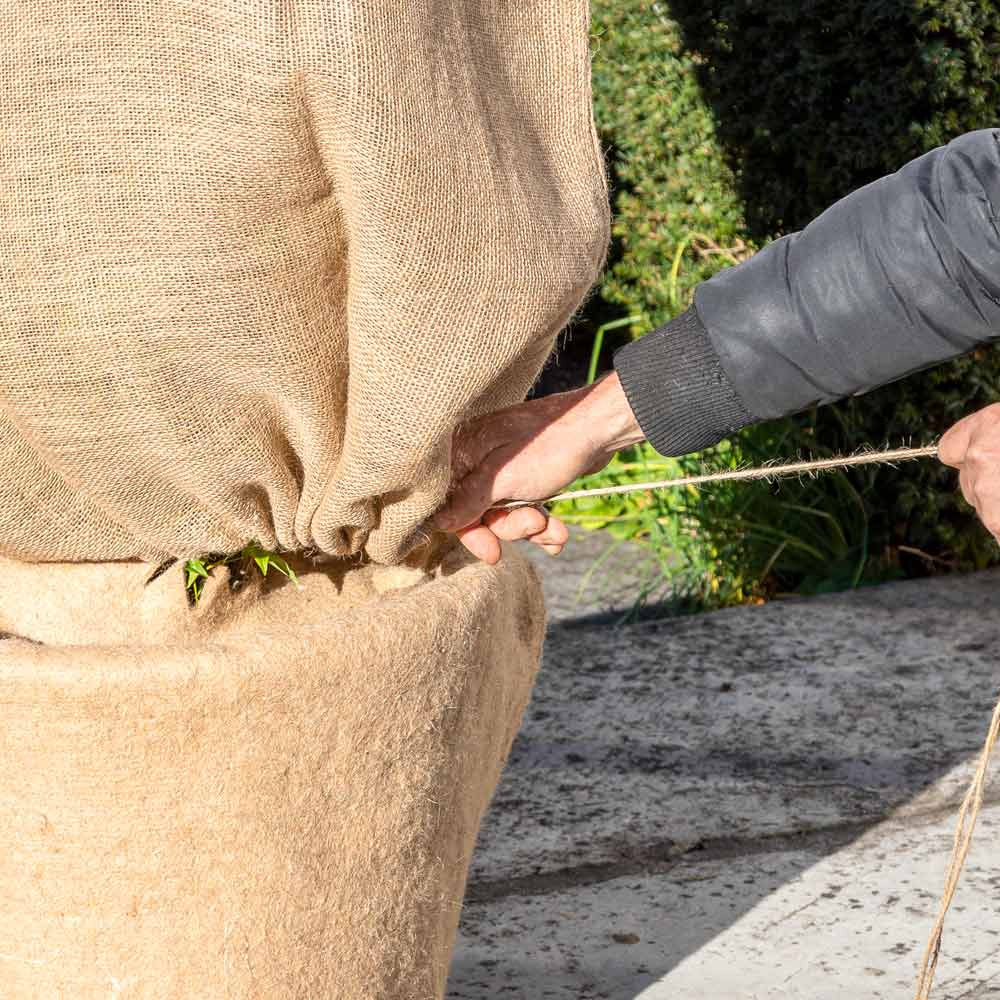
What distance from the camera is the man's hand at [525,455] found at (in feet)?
5.27

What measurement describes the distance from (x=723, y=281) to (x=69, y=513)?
0.76 meters

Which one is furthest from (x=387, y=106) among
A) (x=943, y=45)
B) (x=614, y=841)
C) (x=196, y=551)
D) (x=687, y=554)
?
(x=687, y=554)

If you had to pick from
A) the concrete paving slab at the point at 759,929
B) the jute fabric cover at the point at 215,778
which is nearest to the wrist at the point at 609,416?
the jute fabric cover at the point at 215,778

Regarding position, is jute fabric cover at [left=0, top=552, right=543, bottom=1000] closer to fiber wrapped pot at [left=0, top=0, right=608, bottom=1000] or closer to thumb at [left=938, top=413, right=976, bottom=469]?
fiber wrapped pot at [left=0, top=0, right=608, bottom=1000]

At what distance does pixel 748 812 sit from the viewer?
2.71 metres

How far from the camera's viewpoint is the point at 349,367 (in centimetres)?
137

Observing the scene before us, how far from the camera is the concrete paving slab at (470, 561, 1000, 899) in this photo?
2652 mm

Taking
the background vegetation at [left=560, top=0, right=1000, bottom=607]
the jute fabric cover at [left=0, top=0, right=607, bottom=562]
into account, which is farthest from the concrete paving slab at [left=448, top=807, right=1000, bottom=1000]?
the background vegetation at [left=560, top=0, right=1000, bottom=607]

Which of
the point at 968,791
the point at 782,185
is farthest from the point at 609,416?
the point at 782,185

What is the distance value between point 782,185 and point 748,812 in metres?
1.90

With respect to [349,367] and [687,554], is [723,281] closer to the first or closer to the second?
[349,367]

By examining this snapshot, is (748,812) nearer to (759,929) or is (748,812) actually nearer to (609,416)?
(759,929)

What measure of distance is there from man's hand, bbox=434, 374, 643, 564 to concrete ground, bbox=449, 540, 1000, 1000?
2.92ft

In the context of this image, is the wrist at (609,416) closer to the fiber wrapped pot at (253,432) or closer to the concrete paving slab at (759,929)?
the fiber wrapped pot at (253,432)
